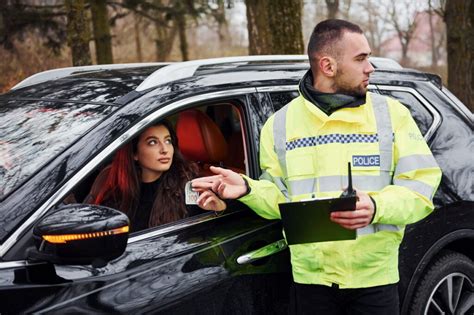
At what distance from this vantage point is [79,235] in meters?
2.31

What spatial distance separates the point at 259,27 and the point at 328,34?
6414mm

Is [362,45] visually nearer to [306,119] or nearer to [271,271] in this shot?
[306,119]

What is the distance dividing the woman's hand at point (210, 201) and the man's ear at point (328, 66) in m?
0.70

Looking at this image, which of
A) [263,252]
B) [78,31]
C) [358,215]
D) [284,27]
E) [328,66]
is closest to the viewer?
[358,215]

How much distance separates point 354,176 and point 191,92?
81 centimetres

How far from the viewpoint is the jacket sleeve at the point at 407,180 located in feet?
8.99

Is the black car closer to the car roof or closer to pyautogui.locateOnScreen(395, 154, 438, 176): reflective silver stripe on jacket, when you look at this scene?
the car roof

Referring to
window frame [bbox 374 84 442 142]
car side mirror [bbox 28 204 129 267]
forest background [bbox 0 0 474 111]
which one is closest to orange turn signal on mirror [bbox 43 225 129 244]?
car side mirror [bbox 28 204 129 267]

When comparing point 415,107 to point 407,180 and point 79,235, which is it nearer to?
point 407,180

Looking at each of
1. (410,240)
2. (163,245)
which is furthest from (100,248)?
(410,240)

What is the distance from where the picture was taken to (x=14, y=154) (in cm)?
292

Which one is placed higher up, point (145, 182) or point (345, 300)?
point (145, 182)

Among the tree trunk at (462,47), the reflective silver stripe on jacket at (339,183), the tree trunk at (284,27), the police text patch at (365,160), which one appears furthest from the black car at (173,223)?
the tree trunk at (462,47)

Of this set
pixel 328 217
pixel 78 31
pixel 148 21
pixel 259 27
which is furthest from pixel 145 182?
pixel 148 21
